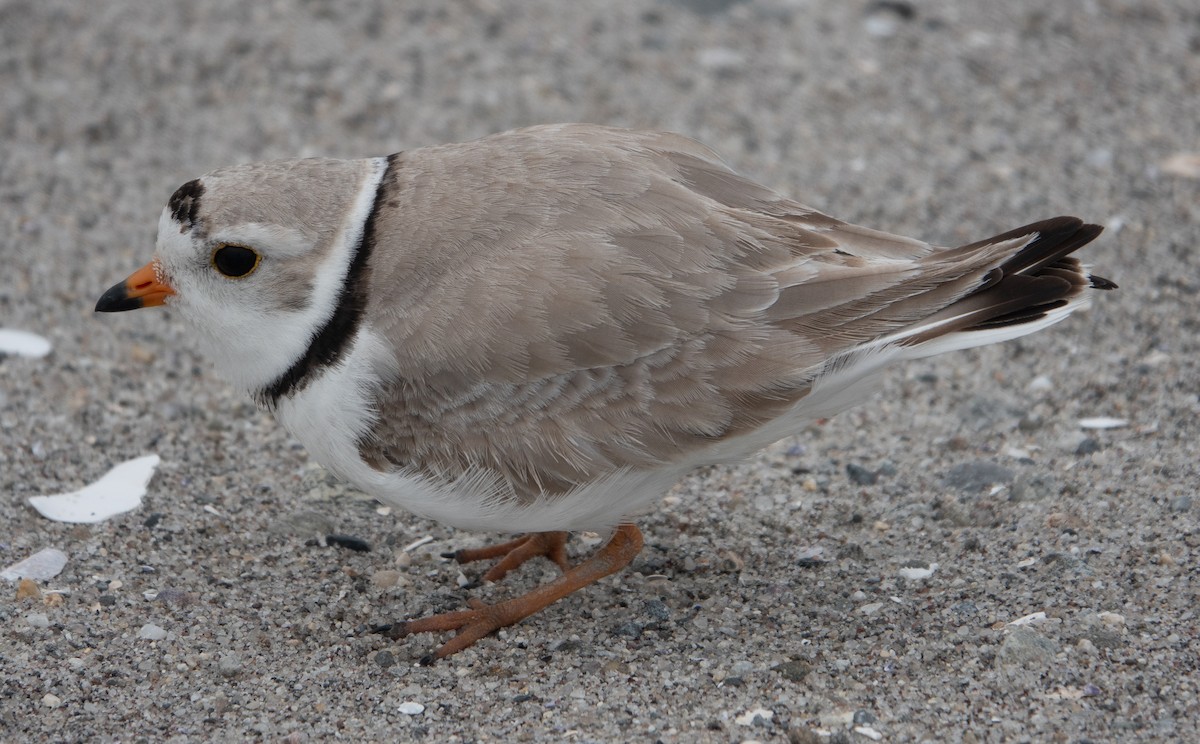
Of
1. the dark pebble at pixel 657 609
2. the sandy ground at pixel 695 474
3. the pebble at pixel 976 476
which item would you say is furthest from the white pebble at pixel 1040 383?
the dark pebble at pixel 657 609

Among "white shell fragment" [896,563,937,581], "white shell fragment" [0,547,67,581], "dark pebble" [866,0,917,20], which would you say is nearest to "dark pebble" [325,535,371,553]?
"white shell fragment" [0,547,67,581]

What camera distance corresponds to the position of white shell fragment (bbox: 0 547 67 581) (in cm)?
425

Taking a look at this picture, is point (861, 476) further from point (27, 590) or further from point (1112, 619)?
point (27, 590)

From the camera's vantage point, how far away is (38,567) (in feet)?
14.1

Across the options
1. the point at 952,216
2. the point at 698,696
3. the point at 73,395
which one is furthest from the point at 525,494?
the point at 952,216

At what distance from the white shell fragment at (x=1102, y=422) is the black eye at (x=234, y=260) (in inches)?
120

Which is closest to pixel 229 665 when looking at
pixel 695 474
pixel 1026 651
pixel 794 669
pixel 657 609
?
pixel 657 609

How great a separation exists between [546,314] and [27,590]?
6.21ft

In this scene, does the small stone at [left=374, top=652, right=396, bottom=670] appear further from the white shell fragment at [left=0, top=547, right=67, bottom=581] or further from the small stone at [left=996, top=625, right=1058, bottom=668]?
the small stone at [left=996, top=625, right=1058, bottom=668]

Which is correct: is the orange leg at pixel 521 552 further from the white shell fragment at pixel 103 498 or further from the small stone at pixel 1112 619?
the small stone at pixel 1112 619

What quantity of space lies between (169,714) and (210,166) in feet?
12.1

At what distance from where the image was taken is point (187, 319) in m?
4.13

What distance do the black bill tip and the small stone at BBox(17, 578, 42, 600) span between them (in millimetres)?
884

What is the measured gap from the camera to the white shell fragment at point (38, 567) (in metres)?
4.25
